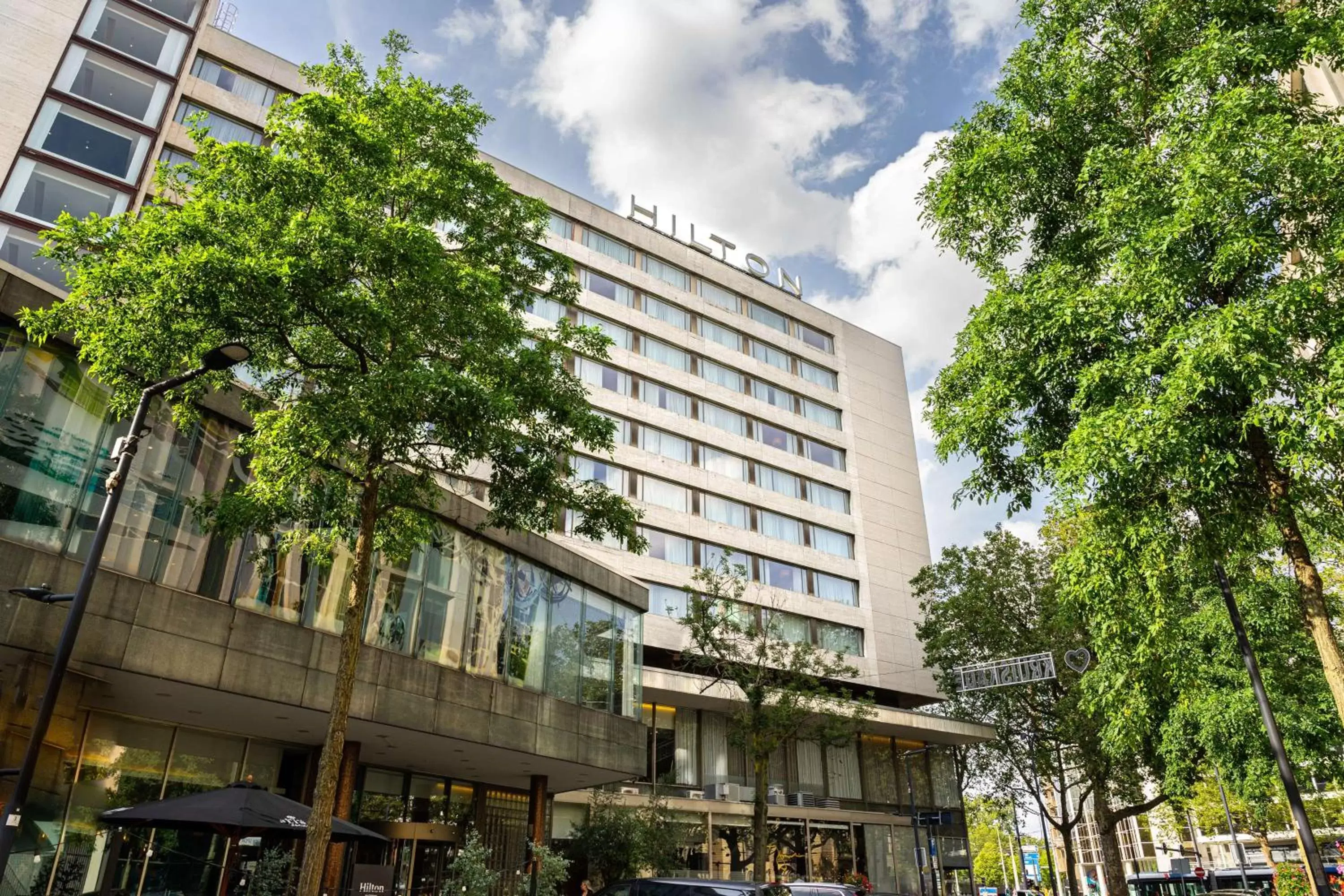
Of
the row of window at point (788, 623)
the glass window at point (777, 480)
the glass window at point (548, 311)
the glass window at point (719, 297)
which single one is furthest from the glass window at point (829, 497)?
the glass window at point (548, 311)

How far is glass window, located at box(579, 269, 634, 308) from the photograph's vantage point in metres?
44.8

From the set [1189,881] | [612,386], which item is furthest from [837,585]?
[1189,881]

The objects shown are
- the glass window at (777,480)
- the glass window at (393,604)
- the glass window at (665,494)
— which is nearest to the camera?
the glass window at (393,604)

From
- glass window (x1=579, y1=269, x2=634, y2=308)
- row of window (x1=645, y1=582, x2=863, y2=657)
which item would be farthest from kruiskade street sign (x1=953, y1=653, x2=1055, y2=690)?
glass window (x1=579, y1=269, x2=634, y2=308)

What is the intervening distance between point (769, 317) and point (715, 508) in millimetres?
15397

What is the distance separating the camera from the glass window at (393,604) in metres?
17.6

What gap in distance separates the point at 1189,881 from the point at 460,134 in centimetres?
4823

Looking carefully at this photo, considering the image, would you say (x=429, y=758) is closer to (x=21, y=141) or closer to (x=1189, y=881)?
(x=21, y=141)

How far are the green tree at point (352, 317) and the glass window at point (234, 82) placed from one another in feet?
88.7

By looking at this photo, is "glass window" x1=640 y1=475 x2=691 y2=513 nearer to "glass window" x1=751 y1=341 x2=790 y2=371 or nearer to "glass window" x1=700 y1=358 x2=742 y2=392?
"glass window" x1=700 y1=358 x2=742 y2=392

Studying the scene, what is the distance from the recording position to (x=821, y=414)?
52750 millimetres

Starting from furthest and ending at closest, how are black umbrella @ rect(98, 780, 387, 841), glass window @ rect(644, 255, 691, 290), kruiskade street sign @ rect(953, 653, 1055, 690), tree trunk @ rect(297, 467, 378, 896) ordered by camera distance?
glass window @ rect(644, 255, 691, 290)
kruiskade street sign @ rect(953, 653, 1055, 690)
black umbrella @ rect(98, 780, 387, 841)
tree trunk @ rect(297, 467, 378, 896)

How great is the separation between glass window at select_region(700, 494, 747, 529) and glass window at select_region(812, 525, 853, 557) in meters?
5.25

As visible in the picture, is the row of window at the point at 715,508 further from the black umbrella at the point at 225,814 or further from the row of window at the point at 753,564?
the black umbrella at the point at 225,814
